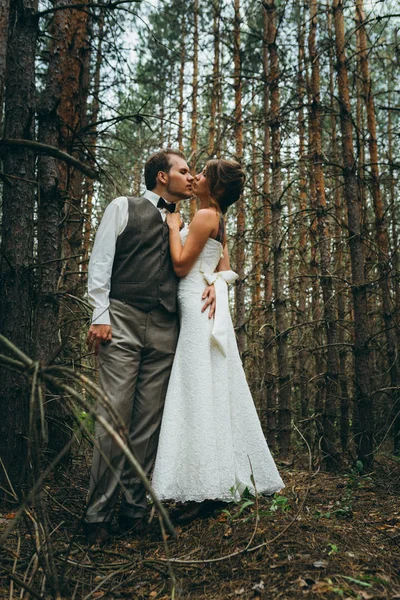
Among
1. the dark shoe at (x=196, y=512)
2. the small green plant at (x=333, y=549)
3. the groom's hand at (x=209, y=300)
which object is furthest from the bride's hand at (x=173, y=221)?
the small green plant at (x=333, y=549)

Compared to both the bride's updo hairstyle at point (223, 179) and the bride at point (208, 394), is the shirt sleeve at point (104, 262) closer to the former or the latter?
the bride at point (208, 394)

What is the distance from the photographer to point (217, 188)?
3.60 metres

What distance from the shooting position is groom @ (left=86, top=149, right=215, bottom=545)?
3227mm

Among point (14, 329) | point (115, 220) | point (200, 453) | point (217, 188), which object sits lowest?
point (200, 453)

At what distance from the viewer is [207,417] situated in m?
3.26

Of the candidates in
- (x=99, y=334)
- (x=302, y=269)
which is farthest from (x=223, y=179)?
(x=302, y=269)

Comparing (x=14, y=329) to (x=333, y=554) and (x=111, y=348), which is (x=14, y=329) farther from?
(x=333, y=554)

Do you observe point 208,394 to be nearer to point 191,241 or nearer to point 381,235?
point 191,241

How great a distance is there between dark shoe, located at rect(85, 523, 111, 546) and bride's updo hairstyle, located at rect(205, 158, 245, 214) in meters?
2.31

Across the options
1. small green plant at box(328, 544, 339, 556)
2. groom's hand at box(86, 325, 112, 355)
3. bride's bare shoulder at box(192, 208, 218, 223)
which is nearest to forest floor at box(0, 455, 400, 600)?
small green plant at box(328, 544, 339, 556)

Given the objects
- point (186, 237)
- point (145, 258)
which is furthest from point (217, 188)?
point (145, 258)

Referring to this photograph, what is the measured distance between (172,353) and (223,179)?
4.31 feet

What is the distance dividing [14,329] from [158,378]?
3.44 feet

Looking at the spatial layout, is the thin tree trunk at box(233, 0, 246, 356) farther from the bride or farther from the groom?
the groom
